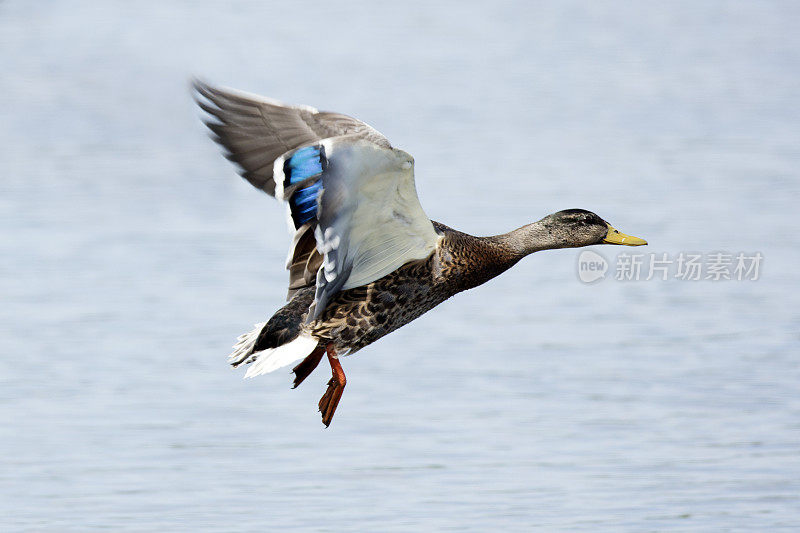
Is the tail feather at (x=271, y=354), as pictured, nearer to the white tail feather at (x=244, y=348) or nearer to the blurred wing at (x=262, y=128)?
the white tail feather at (x=244, y=348)

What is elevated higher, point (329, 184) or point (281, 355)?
point (329, 184)

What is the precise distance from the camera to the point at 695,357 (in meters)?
8.17

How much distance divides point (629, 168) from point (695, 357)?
12.5 feet

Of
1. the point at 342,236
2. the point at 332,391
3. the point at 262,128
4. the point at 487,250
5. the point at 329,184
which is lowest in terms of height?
the point at 332,391

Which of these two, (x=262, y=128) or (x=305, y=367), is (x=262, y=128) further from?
(x=305, y=367)

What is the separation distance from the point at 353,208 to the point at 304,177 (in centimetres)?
27

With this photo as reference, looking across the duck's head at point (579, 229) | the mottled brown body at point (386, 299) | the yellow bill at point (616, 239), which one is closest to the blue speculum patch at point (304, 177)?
the mottled brown body at point (386, 299)

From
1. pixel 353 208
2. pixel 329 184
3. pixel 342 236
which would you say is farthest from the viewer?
pixel 342 236

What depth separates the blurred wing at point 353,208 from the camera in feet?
17.5

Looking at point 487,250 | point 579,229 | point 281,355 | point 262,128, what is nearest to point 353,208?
point 262,128

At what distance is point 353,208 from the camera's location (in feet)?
18.4

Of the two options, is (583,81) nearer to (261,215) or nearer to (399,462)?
(261,215)

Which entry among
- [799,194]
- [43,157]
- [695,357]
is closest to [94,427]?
[695,357]

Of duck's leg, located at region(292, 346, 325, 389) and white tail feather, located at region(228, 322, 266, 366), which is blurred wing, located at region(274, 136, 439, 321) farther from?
duck's leg, located at region(292, 346, 325, 389)
